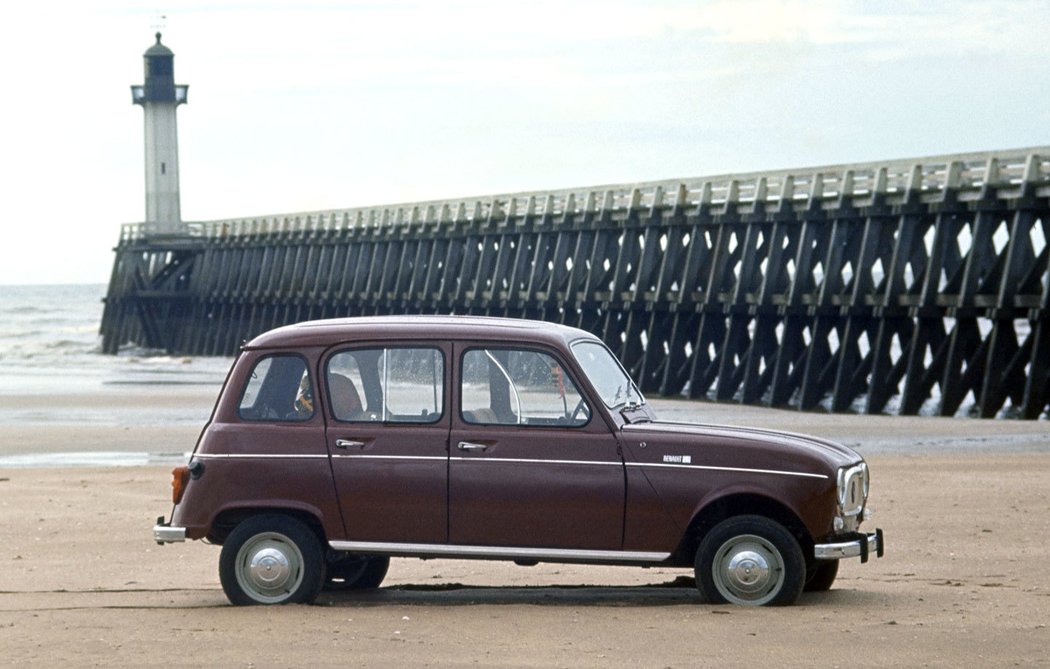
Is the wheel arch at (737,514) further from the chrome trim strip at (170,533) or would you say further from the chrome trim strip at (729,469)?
the chrome trim strip at (170,533)

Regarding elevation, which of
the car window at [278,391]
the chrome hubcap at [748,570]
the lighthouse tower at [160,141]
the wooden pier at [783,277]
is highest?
the lighthouse tower at [160,141]

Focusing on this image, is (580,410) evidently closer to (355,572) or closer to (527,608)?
(527,608)

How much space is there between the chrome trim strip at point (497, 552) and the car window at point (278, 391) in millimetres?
679

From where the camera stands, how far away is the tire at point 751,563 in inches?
311

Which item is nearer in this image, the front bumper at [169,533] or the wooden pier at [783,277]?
the front bumper at [169,533]

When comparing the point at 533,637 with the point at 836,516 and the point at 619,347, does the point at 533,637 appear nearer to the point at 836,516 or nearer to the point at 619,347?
the point at 836,516

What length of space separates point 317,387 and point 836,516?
2.50 m

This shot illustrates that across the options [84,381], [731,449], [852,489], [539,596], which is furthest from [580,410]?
[84,381]

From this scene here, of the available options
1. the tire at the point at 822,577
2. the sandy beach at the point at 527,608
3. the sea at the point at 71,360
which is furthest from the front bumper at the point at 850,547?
the sea at the point at 71,360

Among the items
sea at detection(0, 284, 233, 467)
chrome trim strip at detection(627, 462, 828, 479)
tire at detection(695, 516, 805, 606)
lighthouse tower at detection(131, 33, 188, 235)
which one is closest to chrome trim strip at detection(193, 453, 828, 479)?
chrome trim strip at detection(627, 462, 828, 479)

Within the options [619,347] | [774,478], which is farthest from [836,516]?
[619,347]

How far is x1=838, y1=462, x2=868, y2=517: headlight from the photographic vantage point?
7957 mm

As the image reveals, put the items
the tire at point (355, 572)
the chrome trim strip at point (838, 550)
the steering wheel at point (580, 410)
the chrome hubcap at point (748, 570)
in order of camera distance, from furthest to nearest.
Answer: the tire at point (355, 572)
the steering wheel at point (580, 410)
the chrome hubcap at point (748, 570)
the chrome trim strip at point (838, 550)

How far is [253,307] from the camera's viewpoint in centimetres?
6600
